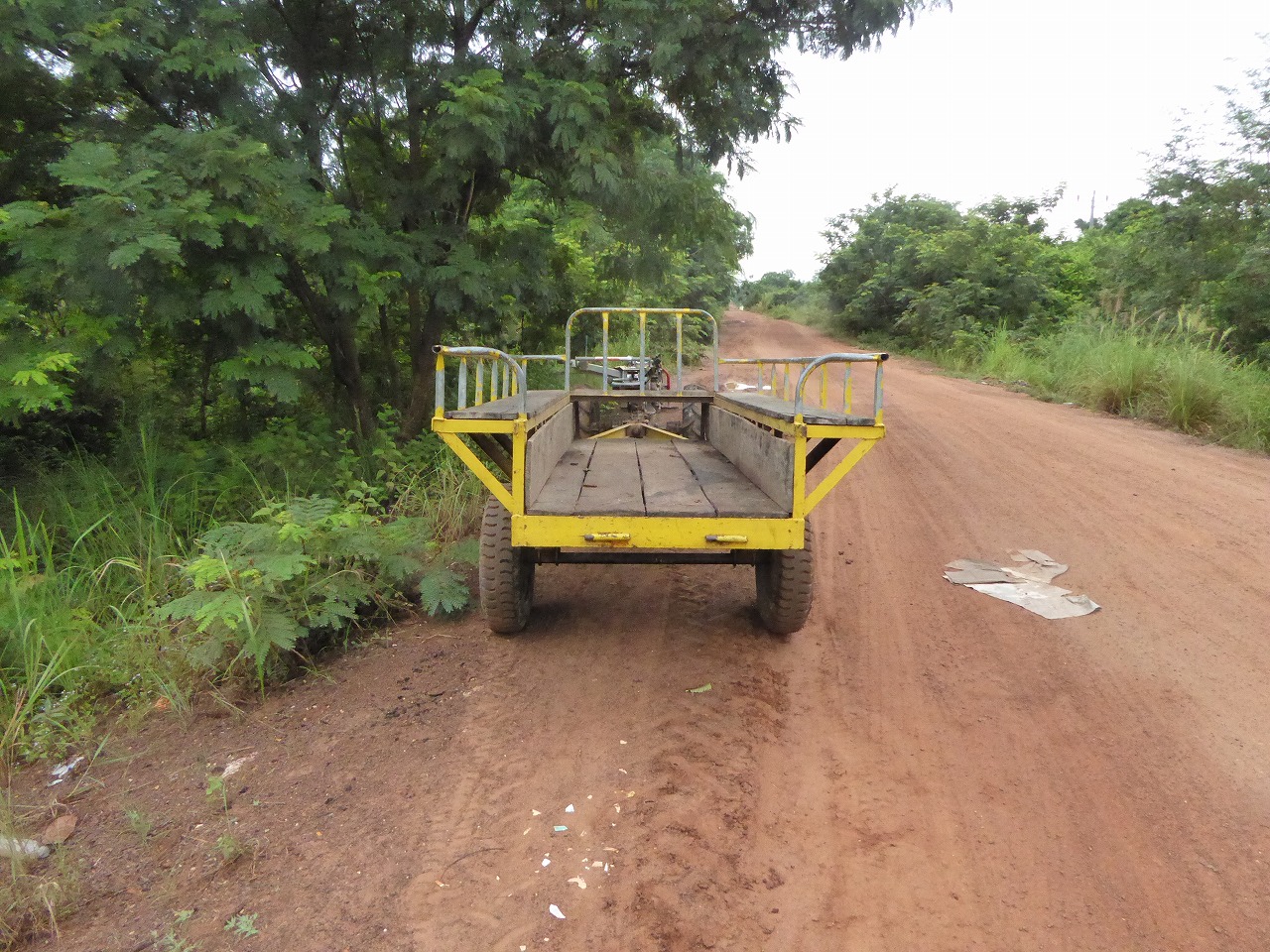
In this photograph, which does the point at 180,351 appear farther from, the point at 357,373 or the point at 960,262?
the point at 960,262

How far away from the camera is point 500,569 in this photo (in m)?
4.02

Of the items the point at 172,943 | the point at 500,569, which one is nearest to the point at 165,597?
the point at 500,569

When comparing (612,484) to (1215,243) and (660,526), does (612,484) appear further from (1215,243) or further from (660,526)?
(1215,243)

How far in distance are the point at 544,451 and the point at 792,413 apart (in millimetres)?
1314

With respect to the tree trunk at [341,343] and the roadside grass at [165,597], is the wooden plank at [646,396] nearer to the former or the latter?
the roadside grass at [165,597]

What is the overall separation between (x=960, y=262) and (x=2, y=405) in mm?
21647

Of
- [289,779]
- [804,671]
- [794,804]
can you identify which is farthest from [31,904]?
[804,671]

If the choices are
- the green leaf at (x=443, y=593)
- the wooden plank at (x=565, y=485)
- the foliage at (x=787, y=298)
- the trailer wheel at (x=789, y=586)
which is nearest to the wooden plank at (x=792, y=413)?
the trailer wheel at (x=789, y=586)

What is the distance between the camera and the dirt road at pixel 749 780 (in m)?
2.41

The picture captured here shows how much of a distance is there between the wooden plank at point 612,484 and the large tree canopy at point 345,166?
230 cm

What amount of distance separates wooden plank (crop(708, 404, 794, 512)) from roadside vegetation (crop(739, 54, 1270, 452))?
661 centimetres

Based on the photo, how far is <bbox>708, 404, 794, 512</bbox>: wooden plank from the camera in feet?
12.1

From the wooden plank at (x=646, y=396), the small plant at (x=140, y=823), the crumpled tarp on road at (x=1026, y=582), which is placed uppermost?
the wooden plank at (x=646, y=396)

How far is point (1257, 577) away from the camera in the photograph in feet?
17.1
